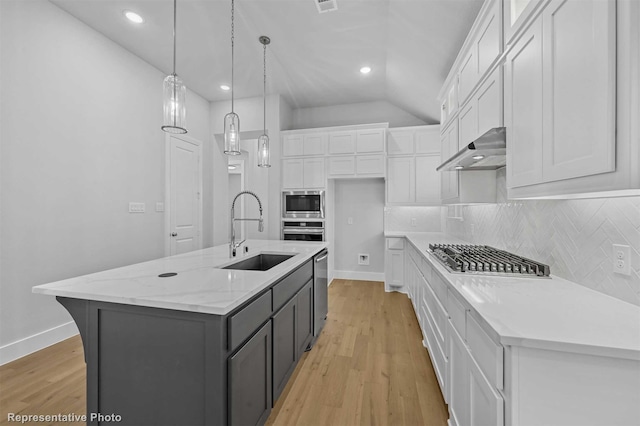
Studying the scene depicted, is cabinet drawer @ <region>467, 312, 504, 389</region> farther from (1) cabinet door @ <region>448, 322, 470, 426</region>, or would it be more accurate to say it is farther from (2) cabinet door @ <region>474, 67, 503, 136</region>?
(2) cabinet door @ <region>474, 67, 503, 136</region>

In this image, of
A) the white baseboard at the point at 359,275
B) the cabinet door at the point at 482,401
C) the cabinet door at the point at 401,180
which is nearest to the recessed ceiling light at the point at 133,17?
the cabinet door at the point at 401,180

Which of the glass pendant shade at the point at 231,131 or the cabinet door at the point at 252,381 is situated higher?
the glass pendant shade at the point at 231,131

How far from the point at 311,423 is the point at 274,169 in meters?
3.62

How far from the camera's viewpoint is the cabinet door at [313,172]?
4.43m

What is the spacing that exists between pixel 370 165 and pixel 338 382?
312 cm

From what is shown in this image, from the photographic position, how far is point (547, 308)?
1.09 metres

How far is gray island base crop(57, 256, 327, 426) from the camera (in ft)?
3.77

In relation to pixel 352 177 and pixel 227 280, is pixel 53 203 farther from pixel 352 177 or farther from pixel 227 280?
pixel 352 177

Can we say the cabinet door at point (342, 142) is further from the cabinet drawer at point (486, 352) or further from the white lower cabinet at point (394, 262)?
the cabinet drawer at point (486, 352)

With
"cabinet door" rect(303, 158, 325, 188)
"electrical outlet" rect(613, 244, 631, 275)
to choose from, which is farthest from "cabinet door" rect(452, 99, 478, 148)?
"cabinet door" rect(303, 158, 325, 188)

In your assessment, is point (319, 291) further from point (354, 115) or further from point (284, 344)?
point (354, 115)

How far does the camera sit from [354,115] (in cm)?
494

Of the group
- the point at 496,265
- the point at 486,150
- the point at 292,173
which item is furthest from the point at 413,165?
the point at 496,265

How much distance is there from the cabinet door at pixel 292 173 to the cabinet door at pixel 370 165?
949mm
